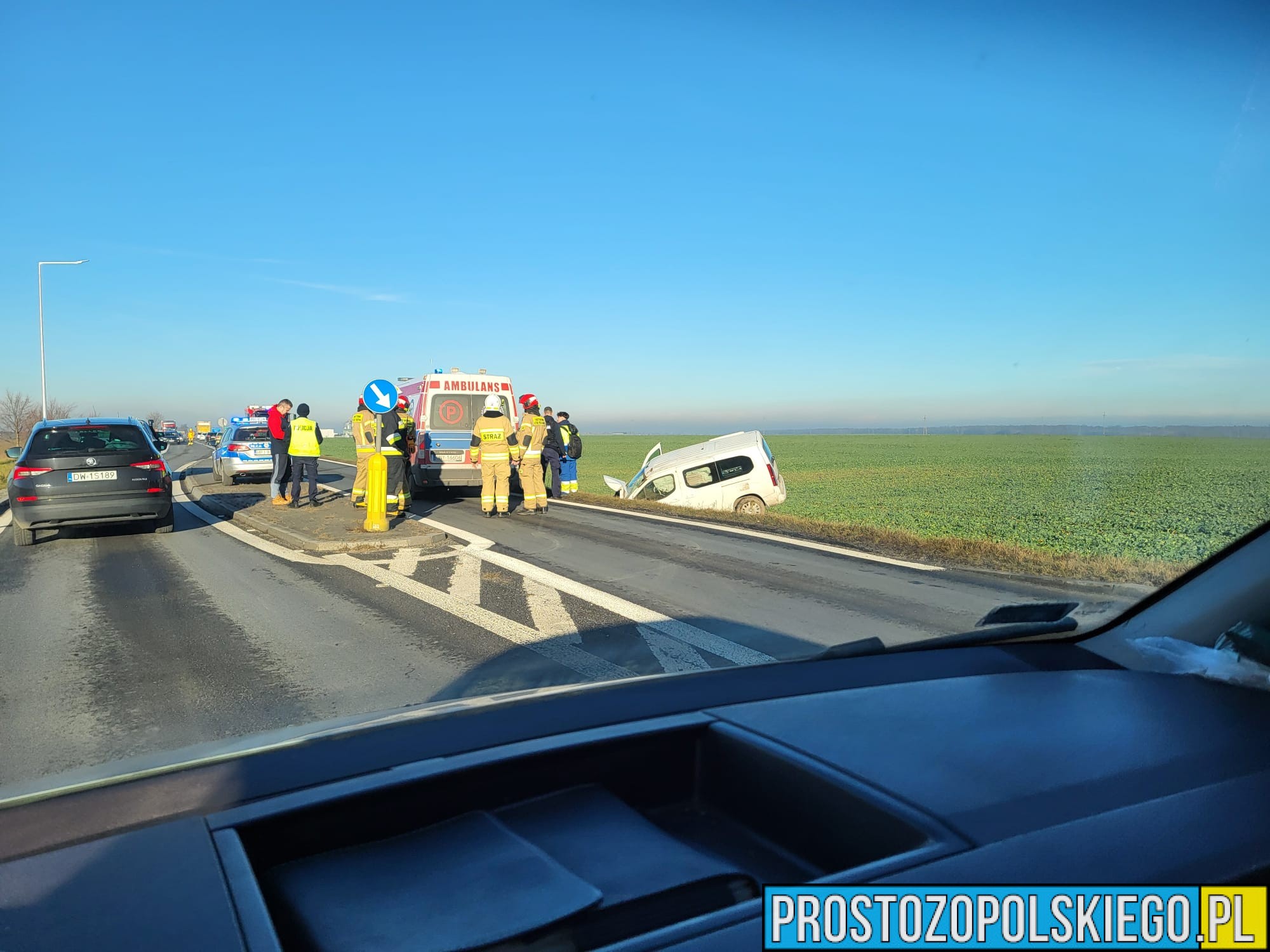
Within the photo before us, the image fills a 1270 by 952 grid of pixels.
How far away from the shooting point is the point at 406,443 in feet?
48.5

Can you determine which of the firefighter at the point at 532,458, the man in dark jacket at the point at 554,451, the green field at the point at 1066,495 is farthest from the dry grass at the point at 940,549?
the man in dark jacket at the point at 554,451

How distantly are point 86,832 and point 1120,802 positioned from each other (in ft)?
5.46

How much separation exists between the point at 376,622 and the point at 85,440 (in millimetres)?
7337

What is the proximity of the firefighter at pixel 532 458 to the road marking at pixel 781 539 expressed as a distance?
1210mm

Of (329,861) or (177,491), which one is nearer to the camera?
(329,861)

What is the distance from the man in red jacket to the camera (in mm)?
15719

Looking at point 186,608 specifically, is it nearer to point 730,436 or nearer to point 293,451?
point 293,451

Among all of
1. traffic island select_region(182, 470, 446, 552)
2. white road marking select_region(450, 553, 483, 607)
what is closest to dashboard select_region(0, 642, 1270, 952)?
white road marking select_region(450, 553, 483, 607)

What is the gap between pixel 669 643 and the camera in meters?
6.27

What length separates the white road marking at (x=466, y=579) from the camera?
8086mm

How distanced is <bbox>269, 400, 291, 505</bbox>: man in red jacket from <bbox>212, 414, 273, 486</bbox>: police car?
7.00 m

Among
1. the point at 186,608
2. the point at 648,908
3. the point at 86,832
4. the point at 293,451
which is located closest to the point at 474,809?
the point at 648,908

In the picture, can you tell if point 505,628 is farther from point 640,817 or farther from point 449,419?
point 449,419

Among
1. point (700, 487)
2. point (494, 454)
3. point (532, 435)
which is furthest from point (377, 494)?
point (700, 487)
